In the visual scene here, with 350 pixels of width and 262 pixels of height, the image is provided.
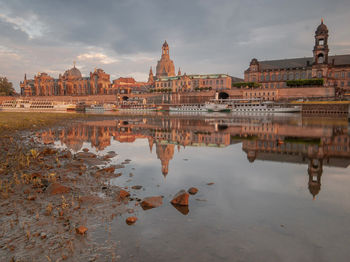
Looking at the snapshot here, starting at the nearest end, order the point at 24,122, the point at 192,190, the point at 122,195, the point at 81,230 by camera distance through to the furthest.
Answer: the point at 81,230 < the point at 122,195 < the point at 192,190 < the point at 24,122

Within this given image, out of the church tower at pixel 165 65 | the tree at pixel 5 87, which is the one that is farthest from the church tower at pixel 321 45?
the tree at pixel 5 87

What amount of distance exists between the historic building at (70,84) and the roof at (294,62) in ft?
297

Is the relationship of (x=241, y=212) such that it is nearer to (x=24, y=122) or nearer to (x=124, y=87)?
(x=24, y=122)

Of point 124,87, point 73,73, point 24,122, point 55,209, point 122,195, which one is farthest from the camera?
point 73,73

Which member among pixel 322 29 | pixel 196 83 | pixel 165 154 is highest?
pixel 322 29

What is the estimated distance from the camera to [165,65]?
527 ft

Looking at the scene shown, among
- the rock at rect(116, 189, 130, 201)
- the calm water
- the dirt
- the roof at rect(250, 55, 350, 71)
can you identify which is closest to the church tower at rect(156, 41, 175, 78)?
the roof at rect(250, 55, 350, 71)

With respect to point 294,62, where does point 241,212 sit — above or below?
below

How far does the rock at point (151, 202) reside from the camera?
250 inches

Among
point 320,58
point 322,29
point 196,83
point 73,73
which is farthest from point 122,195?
point 73,73

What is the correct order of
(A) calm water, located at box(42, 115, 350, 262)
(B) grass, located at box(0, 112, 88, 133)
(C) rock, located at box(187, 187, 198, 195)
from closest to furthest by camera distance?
(A) calm water, located at box(42, 115, 350, 262), (C) rock, located at box(187, 187, 198, 195), (B) grass, located at box(0, 112, 88, 133)

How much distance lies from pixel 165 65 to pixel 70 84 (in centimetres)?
6266

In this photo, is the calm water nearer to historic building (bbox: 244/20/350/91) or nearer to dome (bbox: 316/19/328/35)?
historic building (bbox: 244/20/350/91)

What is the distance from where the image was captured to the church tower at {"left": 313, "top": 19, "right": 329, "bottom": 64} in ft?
276
